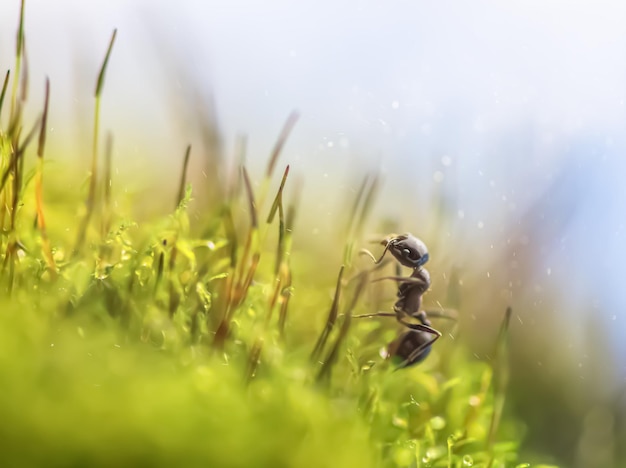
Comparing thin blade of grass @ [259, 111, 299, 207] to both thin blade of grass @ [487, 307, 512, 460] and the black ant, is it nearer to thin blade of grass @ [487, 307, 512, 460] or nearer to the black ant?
the black ant

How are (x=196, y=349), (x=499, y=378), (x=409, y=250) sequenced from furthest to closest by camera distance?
(x=499, y=378) < (x=409, y=250) < (x=196, y=349)

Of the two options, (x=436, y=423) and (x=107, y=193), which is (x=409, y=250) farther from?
(x=107, y=193)

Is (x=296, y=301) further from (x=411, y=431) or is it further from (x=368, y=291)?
(x=411, y=431)

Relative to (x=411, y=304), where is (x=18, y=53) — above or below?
above

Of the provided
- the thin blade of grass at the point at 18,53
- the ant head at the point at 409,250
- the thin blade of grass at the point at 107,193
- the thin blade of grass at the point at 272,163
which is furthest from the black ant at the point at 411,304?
the thin blade of grass at the point at 18,53

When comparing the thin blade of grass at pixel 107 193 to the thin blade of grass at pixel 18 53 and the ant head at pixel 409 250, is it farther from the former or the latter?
the ant head at pixel 409 250

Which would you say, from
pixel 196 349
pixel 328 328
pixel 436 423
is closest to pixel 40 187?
pixel 196 349

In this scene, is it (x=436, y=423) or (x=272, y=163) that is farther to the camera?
(x=436, y=423)

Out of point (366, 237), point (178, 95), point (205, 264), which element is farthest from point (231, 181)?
point (178, 95)
